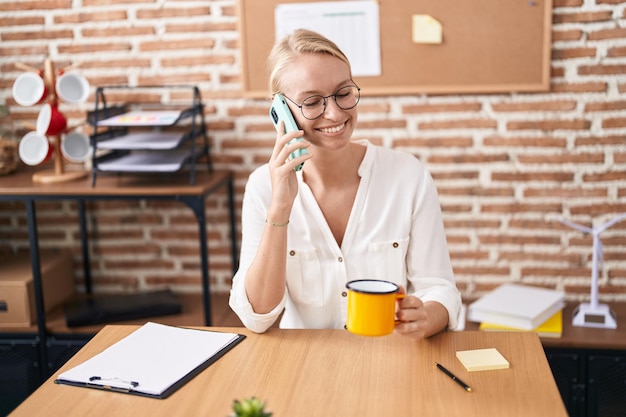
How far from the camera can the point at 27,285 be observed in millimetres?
2779

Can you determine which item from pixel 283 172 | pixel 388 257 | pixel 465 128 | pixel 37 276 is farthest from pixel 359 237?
pixel 37 276

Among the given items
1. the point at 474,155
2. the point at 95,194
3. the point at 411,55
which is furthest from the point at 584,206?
the point at 95,194

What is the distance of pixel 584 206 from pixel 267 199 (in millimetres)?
1511

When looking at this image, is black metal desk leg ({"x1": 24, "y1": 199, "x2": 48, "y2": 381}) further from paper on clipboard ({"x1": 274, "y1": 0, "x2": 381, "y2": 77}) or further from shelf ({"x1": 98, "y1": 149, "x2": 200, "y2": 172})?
paper on clipboard ({"x1": 274, "y1": 0, "x2": 381, "y2": 77})

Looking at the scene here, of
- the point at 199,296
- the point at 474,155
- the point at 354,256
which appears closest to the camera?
the point at 354,256

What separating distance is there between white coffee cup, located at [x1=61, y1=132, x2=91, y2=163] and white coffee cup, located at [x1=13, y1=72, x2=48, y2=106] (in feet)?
0.64

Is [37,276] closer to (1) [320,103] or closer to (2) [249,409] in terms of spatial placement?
(1) [320,103]

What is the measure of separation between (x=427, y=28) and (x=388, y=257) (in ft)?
4.02

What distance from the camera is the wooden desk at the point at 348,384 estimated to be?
127 centimetres

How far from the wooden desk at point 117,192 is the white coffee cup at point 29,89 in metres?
0.32

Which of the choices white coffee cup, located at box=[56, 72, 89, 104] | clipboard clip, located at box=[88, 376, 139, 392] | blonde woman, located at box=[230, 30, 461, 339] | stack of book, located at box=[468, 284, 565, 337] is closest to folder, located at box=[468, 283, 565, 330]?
stack of book, located at box=[468, 284, 565, 337]

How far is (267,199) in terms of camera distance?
1.90 metres

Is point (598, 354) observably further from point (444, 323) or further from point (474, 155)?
point (444, 323)

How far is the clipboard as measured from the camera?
1.37 m
